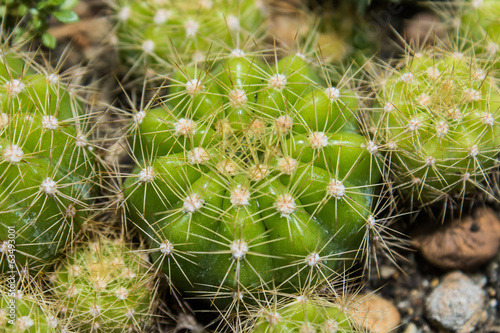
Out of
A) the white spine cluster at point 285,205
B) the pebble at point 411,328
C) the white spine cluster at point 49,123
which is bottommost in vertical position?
the pebble at point 411,328

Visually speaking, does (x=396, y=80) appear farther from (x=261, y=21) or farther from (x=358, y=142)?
(x=261, y=21)

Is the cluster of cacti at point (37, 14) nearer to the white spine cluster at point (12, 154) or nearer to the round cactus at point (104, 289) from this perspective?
the white spine cluster at point (12, 154)

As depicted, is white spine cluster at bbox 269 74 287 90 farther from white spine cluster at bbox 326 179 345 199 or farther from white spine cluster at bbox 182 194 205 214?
white spine cluster at bbox 182 194 205 214

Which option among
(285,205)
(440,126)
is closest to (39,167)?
(285,205)

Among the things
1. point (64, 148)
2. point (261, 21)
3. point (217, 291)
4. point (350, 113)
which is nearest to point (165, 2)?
point (261, 21)

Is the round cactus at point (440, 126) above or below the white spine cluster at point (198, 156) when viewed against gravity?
above

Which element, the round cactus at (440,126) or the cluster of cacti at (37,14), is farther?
the cluster of cacti at (37,14)

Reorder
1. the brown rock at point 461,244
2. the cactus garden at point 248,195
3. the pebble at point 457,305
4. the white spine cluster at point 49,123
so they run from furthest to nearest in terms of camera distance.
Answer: the brown rock at point 461,244, the pebble at point 457,305, the white spine cluster at point 49,123, the cactus garden at point 248,195

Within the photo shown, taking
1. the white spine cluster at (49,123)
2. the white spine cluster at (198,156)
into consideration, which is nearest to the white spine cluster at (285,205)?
the white spine cluster at (198,156)

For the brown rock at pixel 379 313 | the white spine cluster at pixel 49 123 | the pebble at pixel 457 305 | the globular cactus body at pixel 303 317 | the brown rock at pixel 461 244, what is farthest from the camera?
the brown rock at pixel 461 244
